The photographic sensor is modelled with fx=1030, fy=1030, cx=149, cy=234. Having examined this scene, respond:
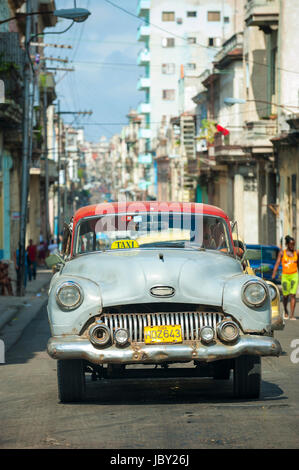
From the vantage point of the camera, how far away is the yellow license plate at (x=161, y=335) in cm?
916

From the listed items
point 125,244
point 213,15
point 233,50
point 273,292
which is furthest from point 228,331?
point 213,15

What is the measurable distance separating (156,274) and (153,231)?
5.39 ft

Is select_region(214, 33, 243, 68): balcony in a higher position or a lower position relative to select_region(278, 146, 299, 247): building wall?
higher

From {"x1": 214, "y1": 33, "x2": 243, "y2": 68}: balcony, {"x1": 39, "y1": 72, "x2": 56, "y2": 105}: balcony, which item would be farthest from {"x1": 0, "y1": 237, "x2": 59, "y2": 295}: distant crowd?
{"x1": 214, "y1": 33, "x2": 243, "y2": 68}: balcony

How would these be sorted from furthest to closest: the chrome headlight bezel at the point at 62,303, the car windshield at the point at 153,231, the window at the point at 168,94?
the window at the point at 168,94, the car windshield at the point at 153,231, the chrome headlight bezel at the point at 62,303

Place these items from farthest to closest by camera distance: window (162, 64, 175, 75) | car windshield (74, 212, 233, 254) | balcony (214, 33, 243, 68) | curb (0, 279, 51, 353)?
1. window (162, 64, 175, 75)
2. balcony (214, 33, 243, 68)
3. curb (0, 279, 51, 353)
4. car windshield (74, 212, 233, 254)

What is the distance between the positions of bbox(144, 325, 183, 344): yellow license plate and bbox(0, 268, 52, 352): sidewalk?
7164 millimetres

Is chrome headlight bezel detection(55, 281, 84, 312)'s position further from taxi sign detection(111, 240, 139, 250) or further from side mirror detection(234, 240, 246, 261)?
side mirror detection(234, 240, 246, 261)

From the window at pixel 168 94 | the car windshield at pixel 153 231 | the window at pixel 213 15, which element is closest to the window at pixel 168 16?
the window at pixel 213 15

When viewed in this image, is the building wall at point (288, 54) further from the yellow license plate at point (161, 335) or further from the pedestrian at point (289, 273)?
the yellow license plate at point (161, 335)

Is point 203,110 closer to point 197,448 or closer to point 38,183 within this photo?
point 38,183

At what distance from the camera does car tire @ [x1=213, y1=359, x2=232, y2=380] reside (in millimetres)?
10316

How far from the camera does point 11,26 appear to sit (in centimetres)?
4606

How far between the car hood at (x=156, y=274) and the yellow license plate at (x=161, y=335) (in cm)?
26
